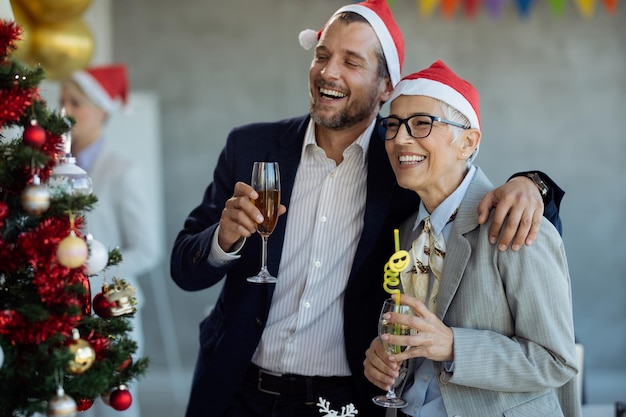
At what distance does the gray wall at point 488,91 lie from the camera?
546cm

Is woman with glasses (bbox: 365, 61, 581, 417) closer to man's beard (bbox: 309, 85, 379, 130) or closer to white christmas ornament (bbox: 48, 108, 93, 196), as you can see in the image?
man's beard (bbox: 309, 85, 379, 130)

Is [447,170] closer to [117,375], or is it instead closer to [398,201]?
[398,201]

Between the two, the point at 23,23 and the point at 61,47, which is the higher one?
the point at 23,23

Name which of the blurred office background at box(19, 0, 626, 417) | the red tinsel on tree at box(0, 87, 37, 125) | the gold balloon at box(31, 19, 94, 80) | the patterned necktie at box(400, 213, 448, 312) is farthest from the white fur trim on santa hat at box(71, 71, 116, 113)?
the red tinsel on tree at box(0, 87, 37, 125)

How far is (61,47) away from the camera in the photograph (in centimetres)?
423

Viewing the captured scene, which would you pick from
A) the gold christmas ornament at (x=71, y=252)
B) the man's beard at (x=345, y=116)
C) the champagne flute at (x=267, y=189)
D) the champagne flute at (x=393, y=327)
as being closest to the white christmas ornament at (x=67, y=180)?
the gold christmas ornament at (x=71, y=252)

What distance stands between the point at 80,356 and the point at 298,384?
0.95m

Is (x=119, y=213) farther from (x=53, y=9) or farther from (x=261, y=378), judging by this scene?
(x=261, y=378)

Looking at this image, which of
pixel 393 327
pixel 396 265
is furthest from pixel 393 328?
pixel 396 265

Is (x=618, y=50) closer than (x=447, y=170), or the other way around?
(x=447, y=170)

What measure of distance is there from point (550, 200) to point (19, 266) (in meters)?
1.28

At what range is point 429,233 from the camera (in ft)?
6.75

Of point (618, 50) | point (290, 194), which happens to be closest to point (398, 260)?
point (290, 194)

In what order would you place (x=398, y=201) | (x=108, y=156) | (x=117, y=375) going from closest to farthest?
(x=117, y=375)
(x=398, y=201)
(x=108, y=156)
